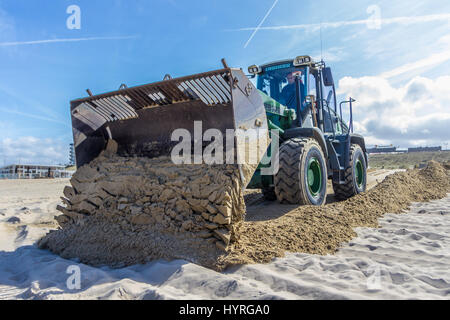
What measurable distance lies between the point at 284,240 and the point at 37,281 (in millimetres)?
2355

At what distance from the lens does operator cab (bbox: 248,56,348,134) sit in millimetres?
6167

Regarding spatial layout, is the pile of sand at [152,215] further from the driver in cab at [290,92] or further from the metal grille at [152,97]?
the driver in cab at [290,92]

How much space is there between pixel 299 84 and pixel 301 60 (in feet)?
1.54

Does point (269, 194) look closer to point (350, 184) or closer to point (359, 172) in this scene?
point (350, 184)

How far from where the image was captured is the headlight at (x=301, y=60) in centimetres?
579

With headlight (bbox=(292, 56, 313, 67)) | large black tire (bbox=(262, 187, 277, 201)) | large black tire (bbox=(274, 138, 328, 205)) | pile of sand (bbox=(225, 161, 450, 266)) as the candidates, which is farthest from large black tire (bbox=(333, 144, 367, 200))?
headlight (bbox=(292, 56, 313, 67))

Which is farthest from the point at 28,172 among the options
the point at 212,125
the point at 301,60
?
the point at 212,125

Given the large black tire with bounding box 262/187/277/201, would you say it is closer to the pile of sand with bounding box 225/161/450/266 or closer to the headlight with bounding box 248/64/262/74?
the pile of sand with bounding box 225/161/450/266

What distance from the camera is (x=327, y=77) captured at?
653cm

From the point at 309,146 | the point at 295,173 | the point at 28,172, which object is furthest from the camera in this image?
the point at 28,172

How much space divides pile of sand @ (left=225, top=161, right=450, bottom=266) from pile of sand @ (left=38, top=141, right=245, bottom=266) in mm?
228

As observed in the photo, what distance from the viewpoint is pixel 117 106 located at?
4191mm
